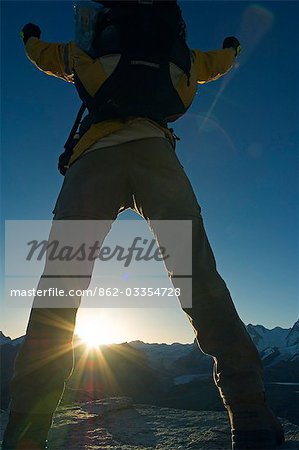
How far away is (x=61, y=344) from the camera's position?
2.85 m

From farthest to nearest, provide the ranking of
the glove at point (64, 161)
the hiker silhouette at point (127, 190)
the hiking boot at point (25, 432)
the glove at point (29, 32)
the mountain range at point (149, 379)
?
the mountain range at point (149, 379) → the glove at point (29, 32) → the glove at point (64, 161) → the hiker silhouette at point (127, 190) → the hiking boot at point (25, 432)

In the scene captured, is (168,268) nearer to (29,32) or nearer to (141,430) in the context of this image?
(141,430)

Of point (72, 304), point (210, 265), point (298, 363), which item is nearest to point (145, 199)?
point (210, 265)

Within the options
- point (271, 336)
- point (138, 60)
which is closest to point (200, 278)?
point (138, 60)

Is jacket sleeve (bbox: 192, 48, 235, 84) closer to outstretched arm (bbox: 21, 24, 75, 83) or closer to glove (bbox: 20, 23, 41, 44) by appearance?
outstretched arm (bbox: 21, 24, 75, 83)

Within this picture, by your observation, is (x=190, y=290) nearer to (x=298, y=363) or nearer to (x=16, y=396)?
(x=16, y=396)

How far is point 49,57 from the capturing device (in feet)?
12.2

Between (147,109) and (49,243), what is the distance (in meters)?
1.41

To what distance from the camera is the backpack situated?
3266 mm

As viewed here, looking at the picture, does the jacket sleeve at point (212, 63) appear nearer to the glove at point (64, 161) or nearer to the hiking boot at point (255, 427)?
the glove at point (64, 161)

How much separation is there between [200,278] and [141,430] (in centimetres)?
208

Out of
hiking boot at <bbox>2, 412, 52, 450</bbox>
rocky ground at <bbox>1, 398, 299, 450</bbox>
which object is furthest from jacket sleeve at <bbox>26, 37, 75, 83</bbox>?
rocky ground at <bbox>1, 398, 299, 450</bbox>

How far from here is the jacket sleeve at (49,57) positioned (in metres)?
3.69

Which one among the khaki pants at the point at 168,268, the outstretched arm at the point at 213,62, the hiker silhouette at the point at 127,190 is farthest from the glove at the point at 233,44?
the khaki pants at the point at 168,268
